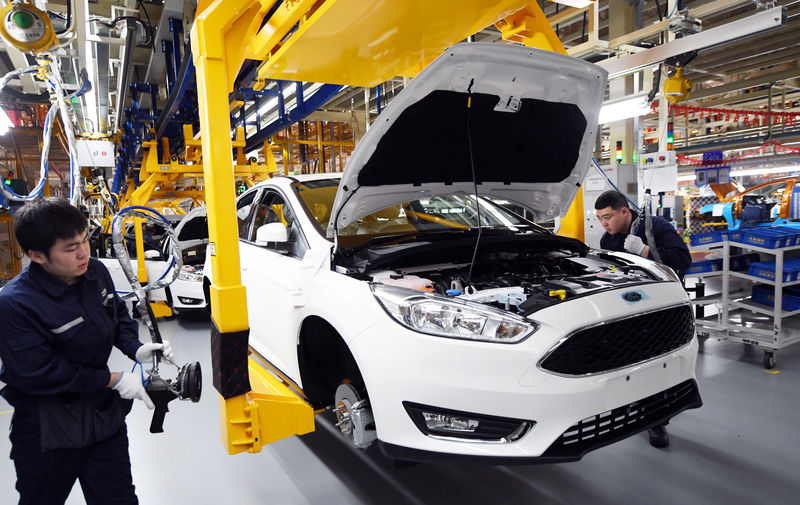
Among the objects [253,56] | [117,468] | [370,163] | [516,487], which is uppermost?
[253,56]

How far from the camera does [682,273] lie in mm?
3410

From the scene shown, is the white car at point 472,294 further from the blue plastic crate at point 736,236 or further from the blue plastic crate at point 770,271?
the blue plastic crate at point 770,271

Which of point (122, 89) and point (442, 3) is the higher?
point (122, 89)

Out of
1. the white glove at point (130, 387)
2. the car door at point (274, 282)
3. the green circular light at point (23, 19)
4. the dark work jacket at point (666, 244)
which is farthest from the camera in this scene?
the dark work jacket at point (666, 244)

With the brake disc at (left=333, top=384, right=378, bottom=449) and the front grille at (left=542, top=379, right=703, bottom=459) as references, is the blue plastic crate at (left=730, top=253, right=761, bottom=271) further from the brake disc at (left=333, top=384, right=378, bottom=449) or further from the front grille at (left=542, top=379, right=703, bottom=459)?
the brake disc at (left=333, top=384, right=378, bottom=449)

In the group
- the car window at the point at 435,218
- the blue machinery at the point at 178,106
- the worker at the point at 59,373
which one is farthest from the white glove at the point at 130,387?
the blue machinery at the point at 178,106

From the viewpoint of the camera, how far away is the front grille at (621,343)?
1.70 metres

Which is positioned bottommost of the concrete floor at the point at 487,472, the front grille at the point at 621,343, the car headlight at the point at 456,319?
the concrete floor at the point at 487,472

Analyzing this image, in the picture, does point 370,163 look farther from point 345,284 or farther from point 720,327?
point 720,327

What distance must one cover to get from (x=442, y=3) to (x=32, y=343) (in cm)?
192

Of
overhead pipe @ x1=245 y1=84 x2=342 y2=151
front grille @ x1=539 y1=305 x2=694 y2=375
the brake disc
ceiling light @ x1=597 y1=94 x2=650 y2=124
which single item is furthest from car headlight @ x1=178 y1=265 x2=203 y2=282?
front grille @ x1=539 y1=305 x2=694 y2=375

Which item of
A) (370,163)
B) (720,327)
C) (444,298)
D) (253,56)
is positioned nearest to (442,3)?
Result: (370,163)

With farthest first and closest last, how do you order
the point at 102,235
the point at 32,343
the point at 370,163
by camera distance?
the point at 102,235 → the point at 370,163 → the point at 32,343

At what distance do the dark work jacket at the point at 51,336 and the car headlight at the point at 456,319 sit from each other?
1.05 metres
